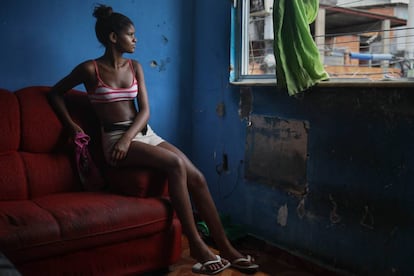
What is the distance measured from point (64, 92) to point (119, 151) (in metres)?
0.48

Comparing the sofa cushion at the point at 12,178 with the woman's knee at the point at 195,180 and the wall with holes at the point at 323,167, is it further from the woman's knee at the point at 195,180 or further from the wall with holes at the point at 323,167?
the wall with holes at the point at 323,167

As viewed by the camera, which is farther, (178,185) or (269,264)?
(269,264)

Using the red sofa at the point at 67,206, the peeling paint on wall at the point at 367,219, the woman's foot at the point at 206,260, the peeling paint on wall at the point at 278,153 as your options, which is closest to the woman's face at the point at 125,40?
the red sofa at the point at 67,206

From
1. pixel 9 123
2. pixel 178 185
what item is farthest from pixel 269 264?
pixel 9 123

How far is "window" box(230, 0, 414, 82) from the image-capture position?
1815mm

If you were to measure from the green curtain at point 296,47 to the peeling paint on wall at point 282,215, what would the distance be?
2.18 feet

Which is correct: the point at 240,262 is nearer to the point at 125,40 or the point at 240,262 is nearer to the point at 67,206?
the point at 67,206

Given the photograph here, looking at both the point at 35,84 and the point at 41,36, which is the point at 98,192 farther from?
the point at 41,36

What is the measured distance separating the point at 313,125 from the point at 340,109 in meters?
0.17

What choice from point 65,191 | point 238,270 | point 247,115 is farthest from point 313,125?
point 65,191

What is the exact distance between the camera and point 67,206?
1.71 metres

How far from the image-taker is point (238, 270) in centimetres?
199

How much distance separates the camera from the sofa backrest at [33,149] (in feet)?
6.37

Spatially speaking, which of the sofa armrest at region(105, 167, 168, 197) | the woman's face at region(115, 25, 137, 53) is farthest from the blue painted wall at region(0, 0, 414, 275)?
the sofa armrest at region(105, 167, 168, 197)
